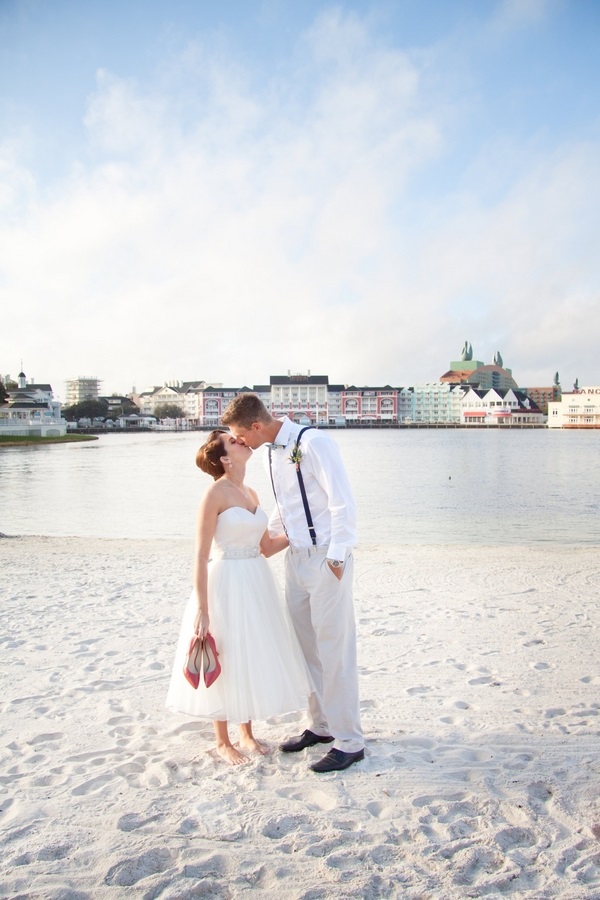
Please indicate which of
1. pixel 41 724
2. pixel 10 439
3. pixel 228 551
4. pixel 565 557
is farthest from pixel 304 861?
pixel 10 439

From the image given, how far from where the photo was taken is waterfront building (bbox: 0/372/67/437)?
88.9m

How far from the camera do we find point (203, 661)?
3629mm

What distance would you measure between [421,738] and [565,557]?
8.20 m

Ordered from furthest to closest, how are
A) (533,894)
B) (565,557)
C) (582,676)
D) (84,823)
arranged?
(565,557) → (582,676) → (84,823) → (533,894)

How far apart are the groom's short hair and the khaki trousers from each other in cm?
72

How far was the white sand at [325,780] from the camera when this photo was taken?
281 cm

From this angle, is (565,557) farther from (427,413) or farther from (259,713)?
(427,413)

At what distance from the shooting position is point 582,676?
5.13 meters

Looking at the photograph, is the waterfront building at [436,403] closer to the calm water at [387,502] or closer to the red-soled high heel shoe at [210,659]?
the calm water at [387,502]

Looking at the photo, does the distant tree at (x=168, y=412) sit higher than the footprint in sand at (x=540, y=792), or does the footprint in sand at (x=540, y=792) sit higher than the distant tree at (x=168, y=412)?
the distant tree at (x=168, y=412)

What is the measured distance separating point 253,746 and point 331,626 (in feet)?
3.14

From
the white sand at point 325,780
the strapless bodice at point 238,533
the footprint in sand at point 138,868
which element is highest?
the strapless bodice at point 238,533

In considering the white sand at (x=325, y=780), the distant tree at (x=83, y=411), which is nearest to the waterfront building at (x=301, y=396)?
the distant tree at (x=83, y=411)

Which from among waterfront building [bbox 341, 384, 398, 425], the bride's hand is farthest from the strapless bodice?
waterfront building [bbox 341, 384, 398, 425]
